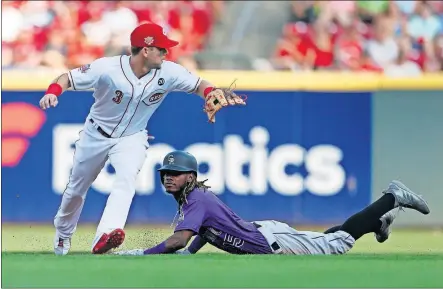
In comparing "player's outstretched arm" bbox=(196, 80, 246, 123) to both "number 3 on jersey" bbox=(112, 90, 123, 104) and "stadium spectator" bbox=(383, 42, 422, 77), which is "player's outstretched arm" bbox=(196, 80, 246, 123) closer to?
"number 3 on jersey" bbox=(112, 90, 123, 104)

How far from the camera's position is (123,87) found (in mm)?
9172

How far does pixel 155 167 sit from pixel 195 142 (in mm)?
579

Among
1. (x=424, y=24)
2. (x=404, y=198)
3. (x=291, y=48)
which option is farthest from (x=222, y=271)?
(x=424, y=24)

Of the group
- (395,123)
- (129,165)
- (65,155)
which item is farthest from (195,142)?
(129,165)

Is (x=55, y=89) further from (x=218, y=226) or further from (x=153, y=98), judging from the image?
(x=218, y=226)

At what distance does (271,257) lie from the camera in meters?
8.38

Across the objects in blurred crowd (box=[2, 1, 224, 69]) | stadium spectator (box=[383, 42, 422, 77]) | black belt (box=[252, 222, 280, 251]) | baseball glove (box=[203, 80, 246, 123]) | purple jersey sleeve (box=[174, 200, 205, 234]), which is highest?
blurred crowd (box=[2, 1, 224, 69])

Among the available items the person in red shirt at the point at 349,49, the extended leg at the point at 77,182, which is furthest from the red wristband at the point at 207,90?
the person in red shirt at the point at 349,49

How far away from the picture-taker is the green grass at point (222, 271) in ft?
22.5

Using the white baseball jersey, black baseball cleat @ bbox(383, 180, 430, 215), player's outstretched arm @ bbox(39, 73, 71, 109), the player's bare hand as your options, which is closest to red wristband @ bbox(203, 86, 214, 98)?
the white baseball jersey

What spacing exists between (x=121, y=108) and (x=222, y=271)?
7.71 feet

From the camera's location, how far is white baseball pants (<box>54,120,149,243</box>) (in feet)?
29.7

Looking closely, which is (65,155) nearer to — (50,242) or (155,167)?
(155,167)

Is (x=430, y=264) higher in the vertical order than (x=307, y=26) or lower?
lower
